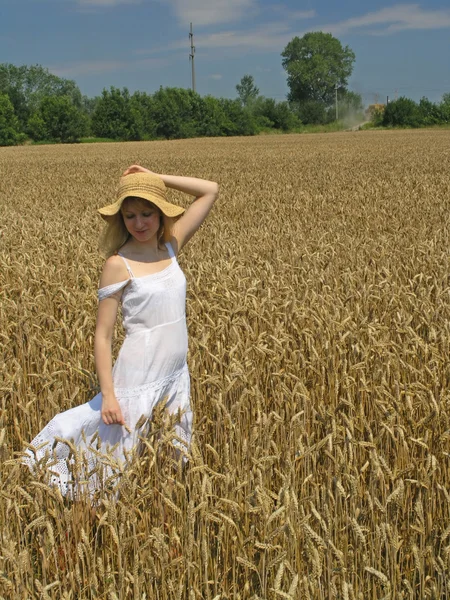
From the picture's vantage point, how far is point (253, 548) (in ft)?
6.99

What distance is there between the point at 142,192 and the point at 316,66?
120038 millimetres

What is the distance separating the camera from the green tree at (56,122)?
207ft

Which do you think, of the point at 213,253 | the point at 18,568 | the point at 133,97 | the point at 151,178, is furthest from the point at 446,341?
the point at 133,97

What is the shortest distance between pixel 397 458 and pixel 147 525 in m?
1.02

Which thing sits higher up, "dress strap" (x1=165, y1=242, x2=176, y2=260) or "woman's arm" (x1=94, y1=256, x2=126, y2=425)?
"dress strap" (x1=165, y1=242, x2=176, y2=260)

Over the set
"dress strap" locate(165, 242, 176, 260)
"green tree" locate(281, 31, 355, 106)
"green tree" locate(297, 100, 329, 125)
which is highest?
"green tree" locate(281, 31, 355, 106)

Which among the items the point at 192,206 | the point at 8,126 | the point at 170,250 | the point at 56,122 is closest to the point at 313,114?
the point at 56,122

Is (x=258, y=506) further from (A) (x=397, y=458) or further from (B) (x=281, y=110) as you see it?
(B) (x=281, y=110)

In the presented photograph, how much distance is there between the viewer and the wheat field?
2.04 m

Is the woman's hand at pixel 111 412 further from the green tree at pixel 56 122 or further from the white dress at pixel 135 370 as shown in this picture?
the green tree at pixel 56 122

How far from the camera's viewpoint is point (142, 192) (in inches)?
105

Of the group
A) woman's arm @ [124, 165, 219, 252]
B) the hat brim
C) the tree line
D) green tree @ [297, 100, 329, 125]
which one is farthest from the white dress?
green tree @ [297, 100, 329, 125]

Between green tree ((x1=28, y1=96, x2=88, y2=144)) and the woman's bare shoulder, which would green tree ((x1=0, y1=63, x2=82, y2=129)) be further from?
the woman's bare shoulder

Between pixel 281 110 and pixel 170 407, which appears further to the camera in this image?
pixel 281 110
